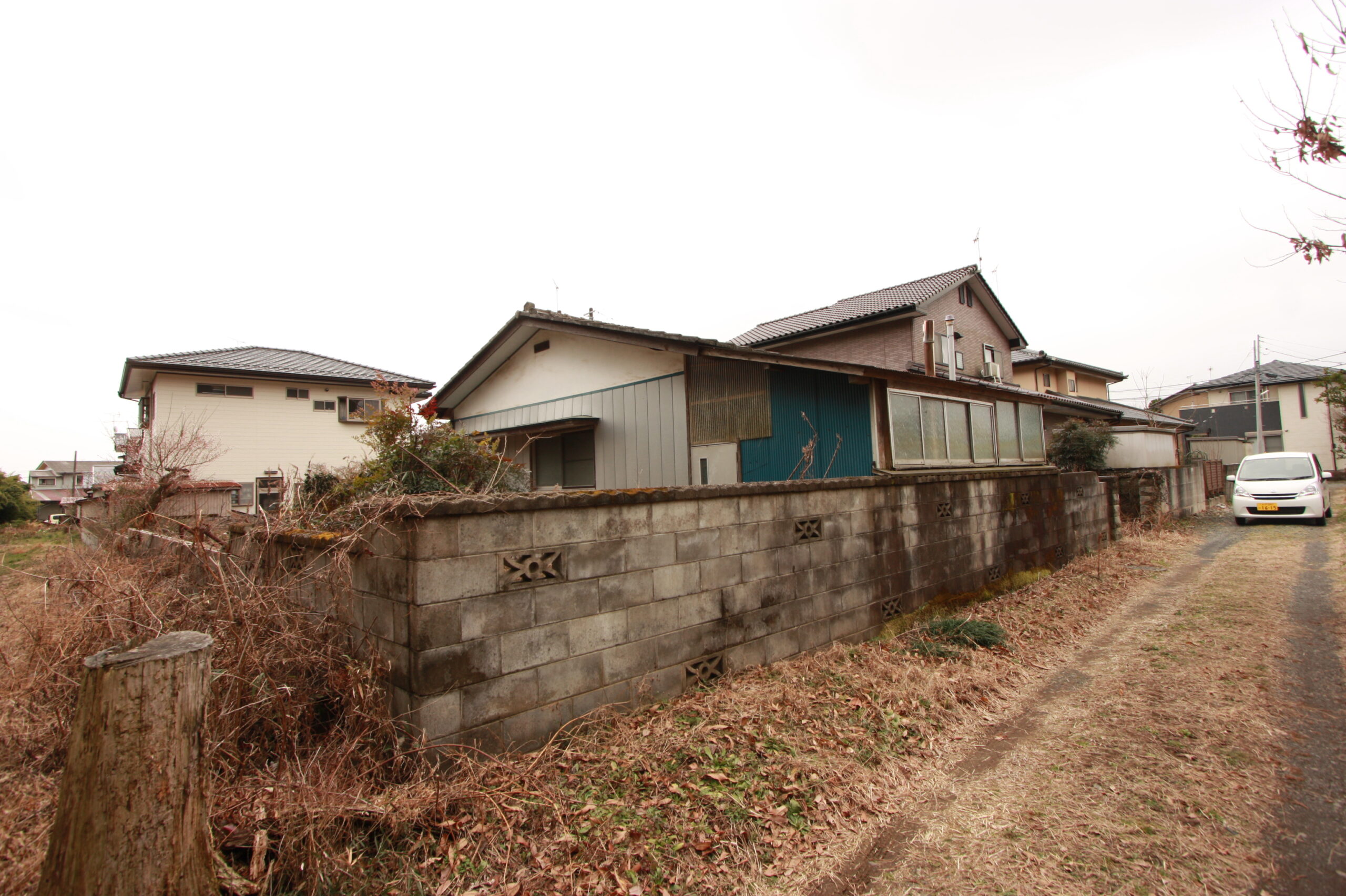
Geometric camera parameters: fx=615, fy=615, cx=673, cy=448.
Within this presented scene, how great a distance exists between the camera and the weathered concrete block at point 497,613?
10.6 ft

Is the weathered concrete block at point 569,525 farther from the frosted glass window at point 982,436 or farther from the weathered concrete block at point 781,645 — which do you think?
the frosted glass window at point 982,436

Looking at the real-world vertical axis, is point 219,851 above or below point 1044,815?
above

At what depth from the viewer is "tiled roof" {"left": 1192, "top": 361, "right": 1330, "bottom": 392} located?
1278 inches

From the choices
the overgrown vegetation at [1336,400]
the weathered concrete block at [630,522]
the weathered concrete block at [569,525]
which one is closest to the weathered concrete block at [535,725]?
the weathered concrete block at [569,525]

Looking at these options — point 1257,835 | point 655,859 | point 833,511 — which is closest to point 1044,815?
point 1257,835

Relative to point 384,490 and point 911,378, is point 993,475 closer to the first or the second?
point 911,378

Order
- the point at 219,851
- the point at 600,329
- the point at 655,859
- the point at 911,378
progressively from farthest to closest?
the point at 600,329, the point at 911,378, the point at 655,859, the point at 219,851

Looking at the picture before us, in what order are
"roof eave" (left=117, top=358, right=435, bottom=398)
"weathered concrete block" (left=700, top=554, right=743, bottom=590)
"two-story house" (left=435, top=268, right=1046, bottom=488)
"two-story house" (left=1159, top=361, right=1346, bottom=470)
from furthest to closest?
"two-story house" (left=1159, top=361, right=1346, bottom=470) < "roof eave" (left=117, top=358, right=435, bottom=398) < "two-story house" (left=435, top=268, right=1046, bottom=488) < "weathered concrete block" (left=700, top=554, right=743, bottom=590)

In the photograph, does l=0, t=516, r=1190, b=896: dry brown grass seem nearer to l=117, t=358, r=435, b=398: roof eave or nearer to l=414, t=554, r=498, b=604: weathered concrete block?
l=414, t=554, r=498, b=604: weathered concrete block

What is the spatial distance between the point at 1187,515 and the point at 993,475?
12333 millimetres

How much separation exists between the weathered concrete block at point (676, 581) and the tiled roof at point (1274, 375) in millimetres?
41135

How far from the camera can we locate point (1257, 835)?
290cm

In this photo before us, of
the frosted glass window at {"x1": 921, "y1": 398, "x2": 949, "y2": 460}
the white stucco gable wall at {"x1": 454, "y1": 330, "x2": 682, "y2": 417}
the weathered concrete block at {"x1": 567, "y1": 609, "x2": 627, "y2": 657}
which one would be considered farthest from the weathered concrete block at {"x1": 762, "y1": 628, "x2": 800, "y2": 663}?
the white stucco gable wall at {"x1": 454, "y1": 330, "x2": 682, "y2": 417}

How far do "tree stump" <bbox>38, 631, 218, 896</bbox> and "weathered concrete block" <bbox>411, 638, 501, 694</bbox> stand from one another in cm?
115
